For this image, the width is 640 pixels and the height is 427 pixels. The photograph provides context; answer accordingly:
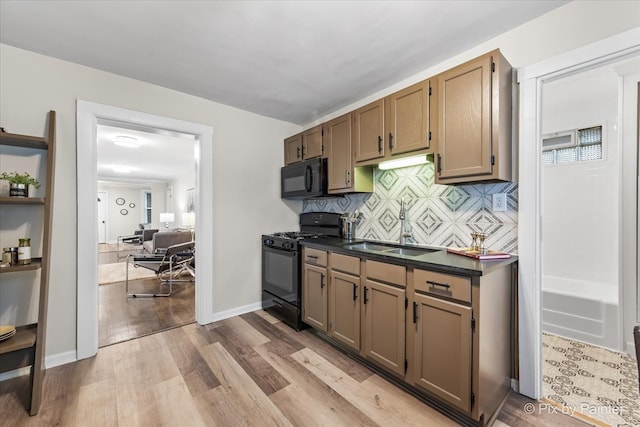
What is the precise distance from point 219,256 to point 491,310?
2.50 meters

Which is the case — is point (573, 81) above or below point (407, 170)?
above

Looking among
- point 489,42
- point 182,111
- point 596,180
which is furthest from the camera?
point 182,111

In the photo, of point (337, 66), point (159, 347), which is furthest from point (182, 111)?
point (159, 347)

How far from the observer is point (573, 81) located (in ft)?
8.27

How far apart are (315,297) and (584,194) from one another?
2688 mm

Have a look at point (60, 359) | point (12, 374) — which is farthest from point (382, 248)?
point (12, 374)

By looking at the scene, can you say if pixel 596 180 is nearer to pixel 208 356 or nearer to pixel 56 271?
pixel 208 356

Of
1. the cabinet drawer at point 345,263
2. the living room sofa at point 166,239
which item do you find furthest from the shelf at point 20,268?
the living room sofa at point 166,239

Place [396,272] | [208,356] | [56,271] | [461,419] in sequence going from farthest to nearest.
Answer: [208,356] < [56,271] < [396,272] < [461,419]

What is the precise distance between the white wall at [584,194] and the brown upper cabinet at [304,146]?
2.24 metres

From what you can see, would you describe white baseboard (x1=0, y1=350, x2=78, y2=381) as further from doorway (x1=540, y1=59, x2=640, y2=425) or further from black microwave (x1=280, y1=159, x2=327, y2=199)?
doorway (x1=540, y1=59, x2=640, y2=425)

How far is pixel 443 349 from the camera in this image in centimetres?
154

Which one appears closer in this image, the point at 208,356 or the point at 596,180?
the point at 208,356

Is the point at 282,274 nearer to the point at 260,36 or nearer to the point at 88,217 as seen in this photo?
the point at 88,217
